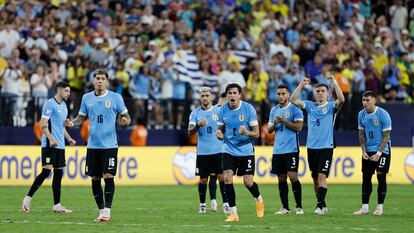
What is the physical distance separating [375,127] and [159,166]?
36.6 feet

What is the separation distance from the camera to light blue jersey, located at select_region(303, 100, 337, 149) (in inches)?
821

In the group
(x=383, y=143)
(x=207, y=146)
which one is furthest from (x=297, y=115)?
(x=207, y=146)

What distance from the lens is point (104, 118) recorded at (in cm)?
1839

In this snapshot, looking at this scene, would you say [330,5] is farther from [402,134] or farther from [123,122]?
[123,122]

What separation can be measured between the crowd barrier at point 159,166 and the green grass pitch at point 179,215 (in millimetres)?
1197

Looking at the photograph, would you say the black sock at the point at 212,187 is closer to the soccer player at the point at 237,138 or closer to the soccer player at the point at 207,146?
the soccer player at the point at 207,146

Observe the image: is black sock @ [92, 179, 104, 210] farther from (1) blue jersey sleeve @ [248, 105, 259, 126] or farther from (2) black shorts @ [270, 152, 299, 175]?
(2) black shorts @ [270, 152, 299, 175]

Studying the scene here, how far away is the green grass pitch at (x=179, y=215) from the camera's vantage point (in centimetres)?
1711

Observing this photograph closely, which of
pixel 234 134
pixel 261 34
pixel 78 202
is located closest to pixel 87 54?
pixel 261 34

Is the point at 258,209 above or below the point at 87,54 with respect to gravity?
below

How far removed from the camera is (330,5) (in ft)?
129

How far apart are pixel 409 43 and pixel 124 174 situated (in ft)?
42.4

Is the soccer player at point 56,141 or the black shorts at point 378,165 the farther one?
the black shorts at point 378,165

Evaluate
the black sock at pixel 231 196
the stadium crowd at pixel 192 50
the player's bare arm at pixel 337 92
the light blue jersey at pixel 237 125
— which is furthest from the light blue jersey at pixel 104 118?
the stadium crowd at pixel 192 50
